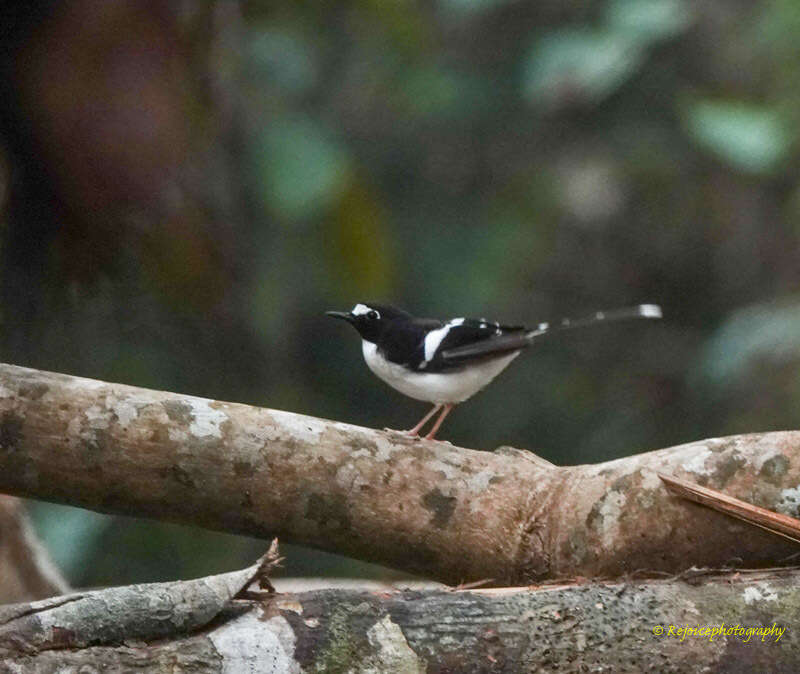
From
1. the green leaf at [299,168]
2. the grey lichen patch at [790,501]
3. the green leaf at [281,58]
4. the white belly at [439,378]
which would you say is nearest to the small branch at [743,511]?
the grey lichen patch at [790,501]

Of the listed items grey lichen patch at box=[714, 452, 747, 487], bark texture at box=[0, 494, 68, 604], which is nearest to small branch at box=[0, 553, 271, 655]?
grey lichen patch at box=[714, 452, 747, 487]

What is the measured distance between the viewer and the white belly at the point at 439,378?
15.9ft

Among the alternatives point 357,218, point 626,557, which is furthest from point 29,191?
point 357,218

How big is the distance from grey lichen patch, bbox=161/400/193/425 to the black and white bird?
1.30 m

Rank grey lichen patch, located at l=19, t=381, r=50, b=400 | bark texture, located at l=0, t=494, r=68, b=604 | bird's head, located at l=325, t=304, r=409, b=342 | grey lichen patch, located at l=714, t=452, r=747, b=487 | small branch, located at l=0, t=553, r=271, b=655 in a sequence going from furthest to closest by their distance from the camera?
bark texture, located at l=0, t=494, r=68, b=604 < bird's head, located at l=325, t=304, r=409, b=342 < grey lichen patch, located at l=19, t=381, r=50, b=400 < grey lichen patch, located at l=714, t=452, r=747, b=487 < small branch, located at l=0, t=553, r=271, b=655

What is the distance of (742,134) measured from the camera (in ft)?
23.5

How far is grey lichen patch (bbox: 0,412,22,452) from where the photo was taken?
3498 millimetres

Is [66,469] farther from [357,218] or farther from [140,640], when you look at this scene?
[357,218]

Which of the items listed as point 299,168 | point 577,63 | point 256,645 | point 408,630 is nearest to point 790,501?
point 408,630

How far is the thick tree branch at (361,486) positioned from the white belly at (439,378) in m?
1.14

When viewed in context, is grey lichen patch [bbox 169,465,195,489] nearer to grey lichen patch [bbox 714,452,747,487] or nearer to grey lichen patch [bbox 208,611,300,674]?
grey lichen patch [bbox 208,611,300,674]

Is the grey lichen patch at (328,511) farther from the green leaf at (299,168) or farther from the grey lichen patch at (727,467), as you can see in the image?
the green leaf at (299,168)

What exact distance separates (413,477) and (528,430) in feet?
17.3

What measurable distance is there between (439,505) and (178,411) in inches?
32.7
